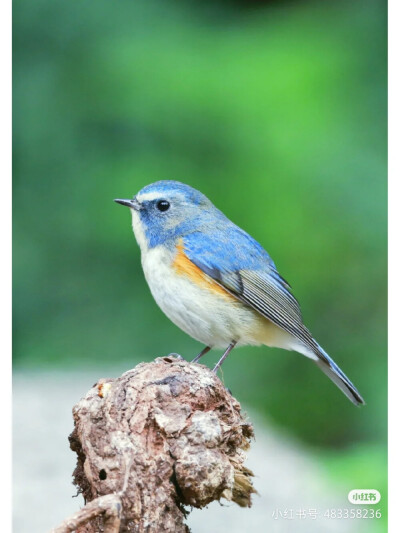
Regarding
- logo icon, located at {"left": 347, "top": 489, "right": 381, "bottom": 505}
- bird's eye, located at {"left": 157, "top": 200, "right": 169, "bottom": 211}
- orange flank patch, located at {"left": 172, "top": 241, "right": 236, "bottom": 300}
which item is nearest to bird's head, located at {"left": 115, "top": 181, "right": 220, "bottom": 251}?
bird's eye, located at {"left": 157, "top": 200, "right": 169, "bottom": 211}

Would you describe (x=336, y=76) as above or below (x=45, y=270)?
above

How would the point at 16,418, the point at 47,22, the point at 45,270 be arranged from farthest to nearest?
the point at 45,270 < the point at 47,22 < the point at 16,418

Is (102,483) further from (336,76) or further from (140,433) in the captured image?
(336,76)

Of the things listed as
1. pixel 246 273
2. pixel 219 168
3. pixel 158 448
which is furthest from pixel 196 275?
pixel 219 168

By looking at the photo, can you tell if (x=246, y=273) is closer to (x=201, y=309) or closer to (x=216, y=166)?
(x=201, y=309)

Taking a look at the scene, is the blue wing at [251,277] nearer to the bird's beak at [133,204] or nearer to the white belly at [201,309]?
the white belly at [201,309]

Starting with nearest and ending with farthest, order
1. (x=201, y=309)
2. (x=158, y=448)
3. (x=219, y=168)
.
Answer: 1. (x=158, y=448)
2. (x=201, y=309)
3. (x=219, y=168)
